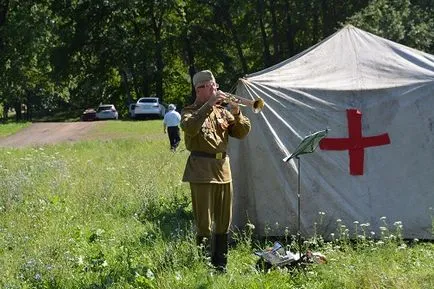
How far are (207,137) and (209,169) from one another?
0.29m

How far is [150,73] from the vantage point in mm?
45219

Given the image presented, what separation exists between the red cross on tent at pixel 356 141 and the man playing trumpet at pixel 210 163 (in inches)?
72.6

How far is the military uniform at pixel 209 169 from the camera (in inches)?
223

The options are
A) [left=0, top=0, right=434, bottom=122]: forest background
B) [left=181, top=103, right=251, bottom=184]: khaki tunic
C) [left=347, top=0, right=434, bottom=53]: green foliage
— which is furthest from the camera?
[left=0, top=0, right=434, bottom=122]: forest background

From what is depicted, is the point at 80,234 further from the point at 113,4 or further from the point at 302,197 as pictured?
the point at 113,4

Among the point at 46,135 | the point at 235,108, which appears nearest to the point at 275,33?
the point at 46,135

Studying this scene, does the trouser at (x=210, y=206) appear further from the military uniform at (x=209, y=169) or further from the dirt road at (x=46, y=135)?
the dirt road at (x=46, y=135)

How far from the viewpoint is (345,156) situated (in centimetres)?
728

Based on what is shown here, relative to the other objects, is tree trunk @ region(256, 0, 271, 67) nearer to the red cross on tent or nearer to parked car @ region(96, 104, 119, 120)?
parked car @ region(96, 104, 119, 120)

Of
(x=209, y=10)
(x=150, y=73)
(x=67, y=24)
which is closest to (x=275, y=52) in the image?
(x=209, y=10)

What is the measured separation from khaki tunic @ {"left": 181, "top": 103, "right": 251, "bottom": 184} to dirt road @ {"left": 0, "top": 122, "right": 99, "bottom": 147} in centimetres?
1891

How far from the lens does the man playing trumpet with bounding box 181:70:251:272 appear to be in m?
5.65

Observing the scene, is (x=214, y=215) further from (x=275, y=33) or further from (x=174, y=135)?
(x=275, y=33)

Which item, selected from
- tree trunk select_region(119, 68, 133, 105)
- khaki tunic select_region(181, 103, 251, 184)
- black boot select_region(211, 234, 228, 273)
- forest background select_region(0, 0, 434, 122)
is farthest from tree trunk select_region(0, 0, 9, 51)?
black boot select_region(211, 234, 228, 273)
